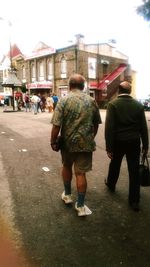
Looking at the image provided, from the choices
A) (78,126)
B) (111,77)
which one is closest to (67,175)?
(78,126)

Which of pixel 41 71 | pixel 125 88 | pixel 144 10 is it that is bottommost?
pixel 125 88

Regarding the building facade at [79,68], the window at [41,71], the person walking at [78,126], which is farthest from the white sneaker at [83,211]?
the window at [41,71]

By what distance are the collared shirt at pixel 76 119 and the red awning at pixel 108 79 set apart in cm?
3267

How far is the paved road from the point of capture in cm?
294

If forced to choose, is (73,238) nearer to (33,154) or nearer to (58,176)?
(58,176)

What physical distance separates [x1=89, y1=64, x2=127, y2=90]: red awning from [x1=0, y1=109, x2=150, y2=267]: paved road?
31469 mm

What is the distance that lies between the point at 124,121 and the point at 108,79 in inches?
1347

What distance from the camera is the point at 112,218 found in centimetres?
381

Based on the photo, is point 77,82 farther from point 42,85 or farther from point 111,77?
point 111,77

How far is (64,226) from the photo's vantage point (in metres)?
3.57

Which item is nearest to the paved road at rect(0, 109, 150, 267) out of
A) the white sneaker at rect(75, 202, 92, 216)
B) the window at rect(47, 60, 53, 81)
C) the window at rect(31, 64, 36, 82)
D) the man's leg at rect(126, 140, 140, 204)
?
the white sneaker at rect(75, 202, 92, 216)

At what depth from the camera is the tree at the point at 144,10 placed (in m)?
10.6

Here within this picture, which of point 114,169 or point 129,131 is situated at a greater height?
point 129,131

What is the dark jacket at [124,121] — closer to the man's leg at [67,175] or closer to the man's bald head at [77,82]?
the man's bald head at [77,82]
